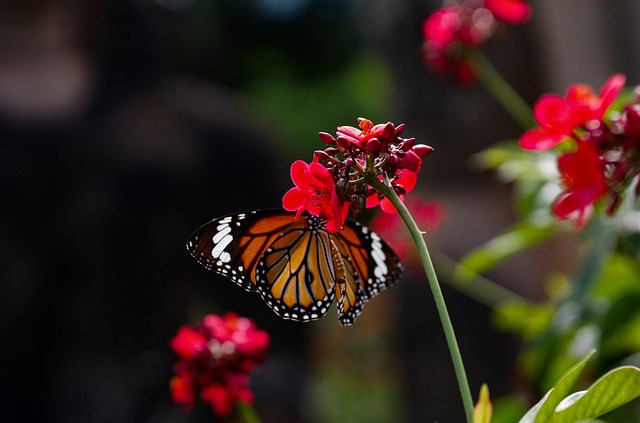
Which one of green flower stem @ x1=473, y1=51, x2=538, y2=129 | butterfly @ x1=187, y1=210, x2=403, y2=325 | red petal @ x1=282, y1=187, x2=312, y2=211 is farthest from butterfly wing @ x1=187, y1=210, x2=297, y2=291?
green flower stem @ x1=473, y1=51, x2=538, y2=129

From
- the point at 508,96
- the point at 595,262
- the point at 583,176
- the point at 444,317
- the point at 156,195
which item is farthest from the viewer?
the point at 156,195

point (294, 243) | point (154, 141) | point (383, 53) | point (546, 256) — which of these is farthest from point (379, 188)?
point (383, 53)

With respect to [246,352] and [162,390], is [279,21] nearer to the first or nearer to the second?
[162,390]

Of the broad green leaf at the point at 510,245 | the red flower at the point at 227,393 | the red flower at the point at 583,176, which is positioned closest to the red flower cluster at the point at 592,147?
the red flower at the point at 583,176

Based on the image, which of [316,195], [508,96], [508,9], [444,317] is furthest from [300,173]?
[508,96]

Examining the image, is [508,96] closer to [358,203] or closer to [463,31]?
[463,31]
